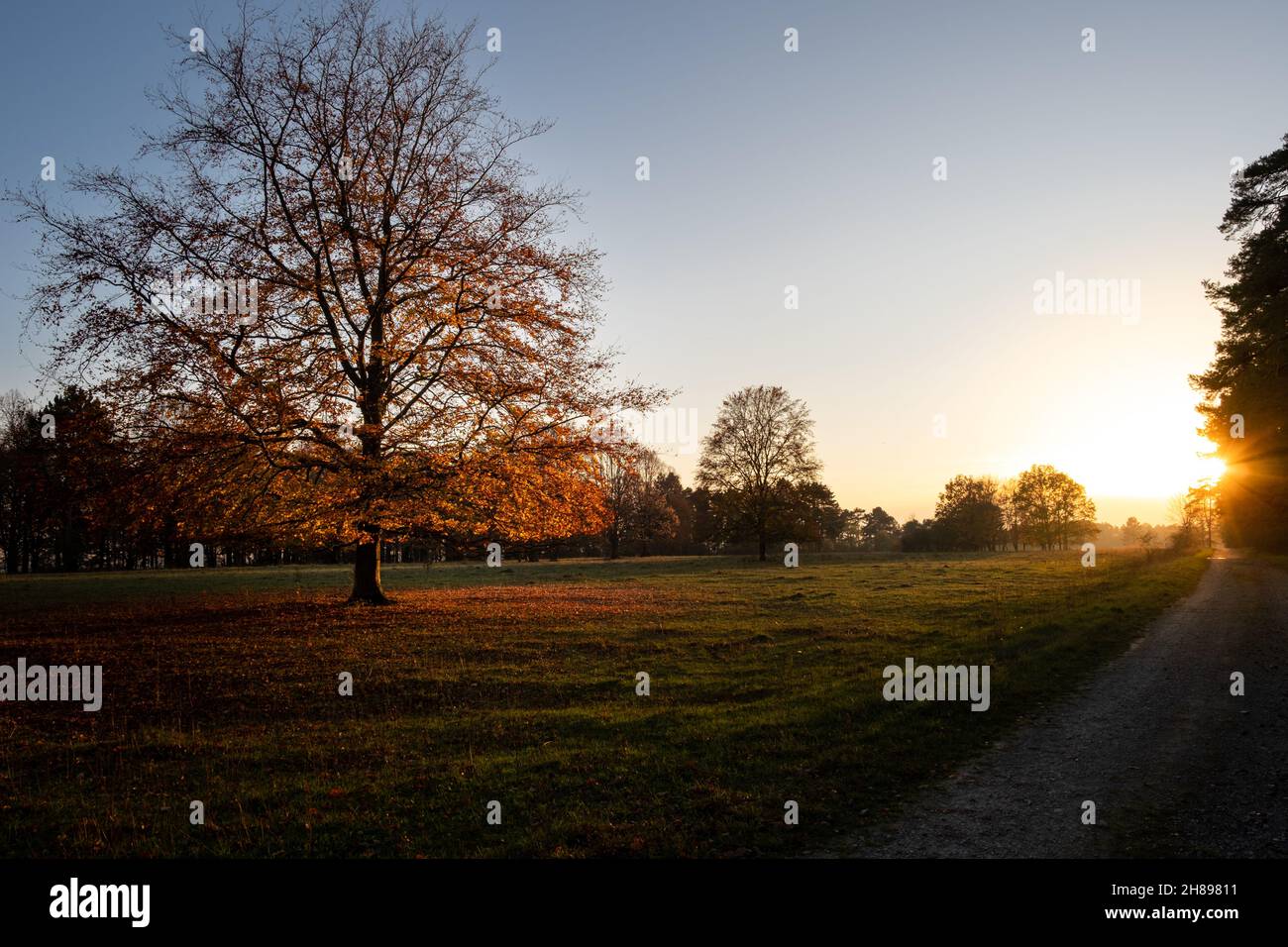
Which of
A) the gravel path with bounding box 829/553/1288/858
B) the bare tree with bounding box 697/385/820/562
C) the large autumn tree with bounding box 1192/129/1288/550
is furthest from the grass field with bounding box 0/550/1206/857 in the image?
the bare tree with bounding box 697/385/820/562

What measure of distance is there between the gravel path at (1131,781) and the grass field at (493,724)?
2.11 ft

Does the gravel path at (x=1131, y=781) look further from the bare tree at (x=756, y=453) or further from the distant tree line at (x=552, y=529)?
the bare tree at (x=756, y=453)

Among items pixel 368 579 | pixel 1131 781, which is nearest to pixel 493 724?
pixel 1131 781

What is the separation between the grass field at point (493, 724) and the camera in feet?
21.7

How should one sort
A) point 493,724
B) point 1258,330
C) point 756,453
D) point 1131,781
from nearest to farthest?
point 1131,781, point 493,724, point 1258,330, point 756,453

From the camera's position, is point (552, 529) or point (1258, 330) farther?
point (1258, 330)

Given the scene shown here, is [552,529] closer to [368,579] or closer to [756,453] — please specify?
[368,579]

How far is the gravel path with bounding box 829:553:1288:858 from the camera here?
6.24 meters

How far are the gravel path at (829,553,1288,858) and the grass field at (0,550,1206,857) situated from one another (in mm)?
645

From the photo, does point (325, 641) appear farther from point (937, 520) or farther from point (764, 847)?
point (937, 520)

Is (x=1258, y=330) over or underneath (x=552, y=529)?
over

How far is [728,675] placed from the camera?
13633mm

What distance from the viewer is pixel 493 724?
33.5 feet

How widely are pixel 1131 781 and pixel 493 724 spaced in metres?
8.48
